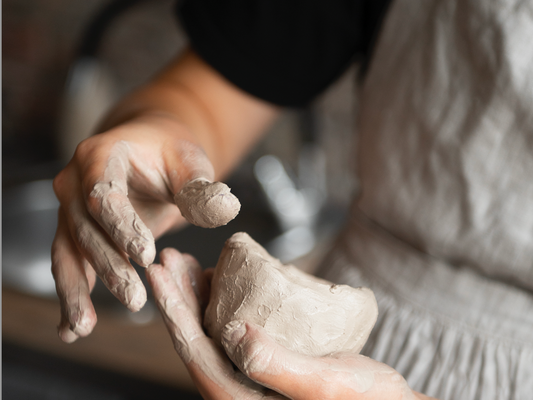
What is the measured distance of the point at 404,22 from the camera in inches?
26.6

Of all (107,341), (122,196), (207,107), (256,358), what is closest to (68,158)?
(107,341)

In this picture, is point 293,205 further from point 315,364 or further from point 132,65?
point 315,364

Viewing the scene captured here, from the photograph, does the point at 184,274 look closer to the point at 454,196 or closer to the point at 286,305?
the point at 286,305

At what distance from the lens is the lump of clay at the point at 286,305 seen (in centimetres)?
49

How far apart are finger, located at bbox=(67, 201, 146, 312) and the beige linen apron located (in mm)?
399

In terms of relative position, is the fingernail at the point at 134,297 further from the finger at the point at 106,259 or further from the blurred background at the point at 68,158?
the blurred background at the point at 68,158

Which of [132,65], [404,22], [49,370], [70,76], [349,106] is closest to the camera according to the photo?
[404,22]

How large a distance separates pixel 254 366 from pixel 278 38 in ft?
2.04

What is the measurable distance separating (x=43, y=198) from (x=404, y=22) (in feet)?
4.53

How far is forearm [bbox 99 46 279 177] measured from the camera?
0.74 metres

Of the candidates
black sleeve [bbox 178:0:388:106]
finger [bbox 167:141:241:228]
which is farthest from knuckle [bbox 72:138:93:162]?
black sleeve [bbox 178:0:388:106]

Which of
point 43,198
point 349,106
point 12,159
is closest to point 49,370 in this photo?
point 43,198

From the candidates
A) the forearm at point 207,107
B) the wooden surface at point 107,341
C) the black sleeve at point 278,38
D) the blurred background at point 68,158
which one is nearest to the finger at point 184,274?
the forearm at point 207,107

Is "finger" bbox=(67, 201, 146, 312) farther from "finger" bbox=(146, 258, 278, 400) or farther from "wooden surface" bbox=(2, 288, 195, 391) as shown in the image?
"wooden surface" bbox=(2, 288, 195, 391)
